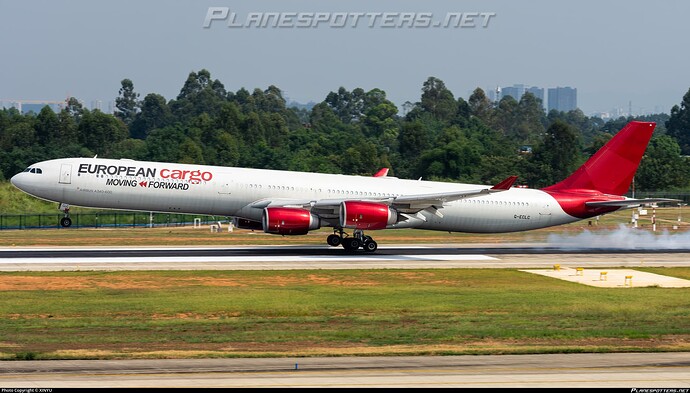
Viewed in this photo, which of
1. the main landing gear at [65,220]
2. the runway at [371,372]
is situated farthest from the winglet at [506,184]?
the runway at [371,372]

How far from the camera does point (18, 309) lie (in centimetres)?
3462

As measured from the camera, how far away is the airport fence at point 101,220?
84188 millimetres

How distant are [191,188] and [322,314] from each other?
19.9 m

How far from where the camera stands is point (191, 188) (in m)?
52.6

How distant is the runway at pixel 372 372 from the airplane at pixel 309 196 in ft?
81.0

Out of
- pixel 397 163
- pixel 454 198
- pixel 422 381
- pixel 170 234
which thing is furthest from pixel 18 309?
pixel 397 163

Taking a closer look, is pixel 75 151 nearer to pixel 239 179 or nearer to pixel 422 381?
pixel 239 179

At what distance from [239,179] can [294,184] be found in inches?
123

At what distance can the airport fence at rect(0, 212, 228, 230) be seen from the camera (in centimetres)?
8419

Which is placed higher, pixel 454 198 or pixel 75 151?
pixel 75 151

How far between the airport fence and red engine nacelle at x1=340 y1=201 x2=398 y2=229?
34.5m

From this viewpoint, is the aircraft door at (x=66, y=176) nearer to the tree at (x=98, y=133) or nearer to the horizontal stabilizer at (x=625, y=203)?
the horizontal stabilizer at (x=625, y=203)

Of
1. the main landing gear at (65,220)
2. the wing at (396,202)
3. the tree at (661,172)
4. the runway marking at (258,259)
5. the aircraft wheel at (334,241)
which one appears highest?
the tree at (661,172)

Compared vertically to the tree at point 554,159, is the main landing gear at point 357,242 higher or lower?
lower
